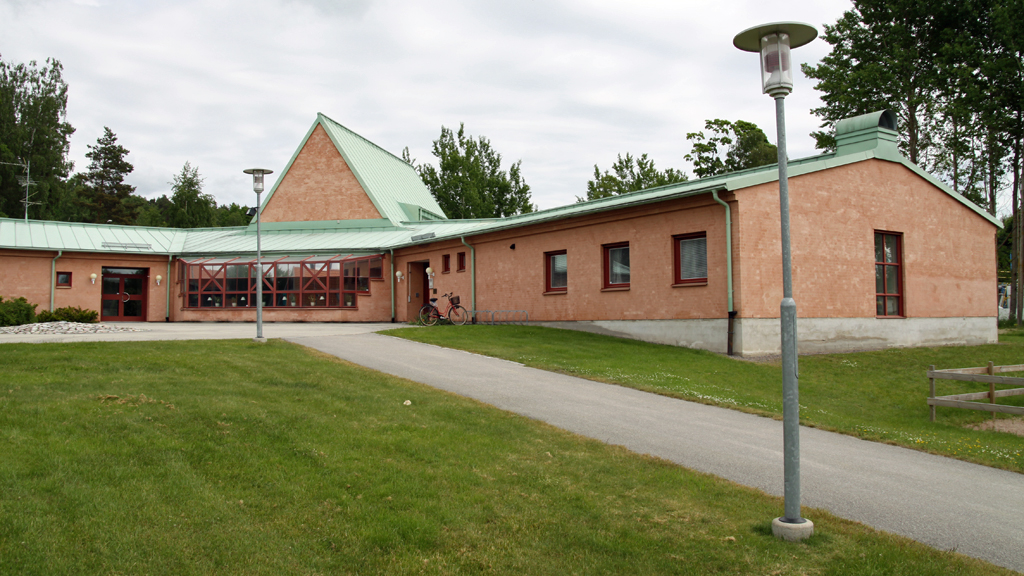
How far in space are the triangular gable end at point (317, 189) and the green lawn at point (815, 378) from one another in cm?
1411

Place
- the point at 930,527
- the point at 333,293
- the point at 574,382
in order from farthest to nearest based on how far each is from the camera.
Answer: the point at 333,293
the point at 574,382
the point at 930,527

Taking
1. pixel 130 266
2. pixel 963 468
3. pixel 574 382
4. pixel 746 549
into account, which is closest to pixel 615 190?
pixel 130 266

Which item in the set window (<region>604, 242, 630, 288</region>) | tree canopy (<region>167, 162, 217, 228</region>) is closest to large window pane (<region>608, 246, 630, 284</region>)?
window (<region>604, 242, 630, 288</region>)

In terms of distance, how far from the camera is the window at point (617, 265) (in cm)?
1928

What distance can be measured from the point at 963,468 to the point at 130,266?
31.9 meters

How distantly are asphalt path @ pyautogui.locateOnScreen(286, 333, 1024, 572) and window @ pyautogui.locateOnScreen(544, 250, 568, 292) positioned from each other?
8.84 meters

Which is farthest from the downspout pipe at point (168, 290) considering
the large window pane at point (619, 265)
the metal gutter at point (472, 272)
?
the large window pane at point (619, 265)

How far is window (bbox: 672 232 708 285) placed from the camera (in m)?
17.3

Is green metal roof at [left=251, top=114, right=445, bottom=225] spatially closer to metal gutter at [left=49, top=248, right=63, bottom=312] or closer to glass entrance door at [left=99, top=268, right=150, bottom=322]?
glass entrance door at [left=99, top=268, right=150, bottom=322]

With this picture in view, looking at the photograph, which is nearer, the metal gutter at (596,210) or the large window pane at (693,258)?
the metal gutter at (596,210)

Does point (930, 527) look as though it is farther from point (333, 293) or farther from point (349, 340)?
point (333, 293)

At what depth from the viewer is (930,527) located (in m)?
5.34

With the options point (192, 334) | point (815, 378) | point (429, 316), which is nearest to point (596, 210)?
point (429, 316)

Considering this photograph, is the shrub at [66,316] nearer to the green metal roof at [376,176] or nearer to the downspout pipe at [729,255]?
the green metal roof at [376,176]
